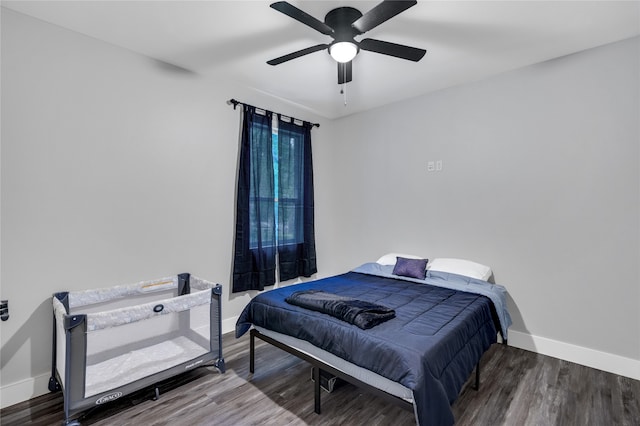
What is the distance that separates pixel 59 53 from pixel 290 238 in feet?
9.18

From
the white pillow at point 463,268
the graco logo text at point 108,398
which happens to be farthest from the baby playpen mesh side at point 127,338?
the white pillow at point 463,268

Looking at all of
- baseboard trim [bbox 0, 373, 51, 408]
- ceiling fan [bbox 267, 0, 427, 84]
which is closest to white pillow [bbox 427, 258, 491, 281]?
ceiling fan [bbox 267, 0, 427, 84]

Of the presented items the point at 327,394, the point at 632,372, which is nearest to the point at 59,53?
the point at 327,394

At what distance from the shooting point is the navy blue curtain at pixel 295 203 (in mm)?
3873

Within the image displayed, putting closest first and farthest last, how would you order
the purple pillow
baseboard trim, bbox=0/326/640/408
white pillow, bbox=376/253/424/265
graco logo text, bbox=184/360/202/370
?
baseboard trim, bbox=0/326/640/408, graco logo text, bbox=184/360/202/370, the purple pillow, white pillow, bbox=376/253/424/265

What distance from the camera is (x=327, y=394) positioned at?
2.22 meters

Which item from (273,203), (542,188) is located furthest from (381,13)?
(273,203)

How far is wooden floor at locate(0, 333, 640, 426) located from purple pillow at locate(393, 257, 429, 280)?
0.98 m

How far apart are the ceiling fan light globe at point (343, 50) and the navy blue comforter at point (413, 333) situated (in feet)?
6.00

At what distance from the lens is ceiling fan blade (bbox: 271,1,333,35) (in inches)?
65.2

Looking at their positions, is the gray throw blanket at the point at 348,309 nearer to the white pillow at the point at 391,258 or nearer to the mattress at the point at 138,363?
the mattress at the point at 138,363

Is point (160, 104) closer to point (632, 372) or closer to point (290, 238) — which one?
point (290, 238)

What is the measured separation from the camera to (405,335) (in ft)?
5.86

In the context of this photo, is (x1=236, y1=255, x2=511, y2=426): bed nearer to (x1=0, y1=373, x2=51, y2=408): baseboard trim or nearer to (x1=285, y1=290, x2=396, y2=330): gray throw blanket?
(x1=285, y1=290, x2=396, y2=330): gray throw blanket
